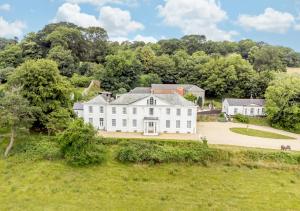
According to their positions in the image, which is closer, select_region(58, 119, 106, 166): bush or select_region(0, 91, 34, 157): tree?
select_region(58, 119, 106, 166): bush

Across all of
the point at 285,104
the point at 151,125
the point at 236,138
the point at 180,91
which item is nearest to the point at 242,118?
the point at 285,104

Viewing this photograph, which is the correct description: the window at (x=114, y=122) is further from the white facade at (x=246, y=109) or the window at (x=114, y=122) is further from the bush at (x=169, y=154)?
the white facade at (x=246, y=109)

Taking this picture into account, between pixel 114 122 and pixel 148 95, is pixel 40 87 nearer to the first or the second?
pixel 114 122

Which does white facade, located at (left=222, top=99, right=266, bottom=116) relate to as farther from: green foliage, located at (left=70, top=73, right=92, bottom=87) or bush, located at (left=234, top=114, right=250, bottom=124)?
green foliage, located at (left=70, top=73, right=92, bottom=87)

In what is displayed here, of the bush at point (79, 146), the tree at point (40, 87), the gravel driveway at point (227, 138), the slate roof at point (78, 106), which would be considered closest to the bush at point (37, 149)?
the bush at point (79, 146)

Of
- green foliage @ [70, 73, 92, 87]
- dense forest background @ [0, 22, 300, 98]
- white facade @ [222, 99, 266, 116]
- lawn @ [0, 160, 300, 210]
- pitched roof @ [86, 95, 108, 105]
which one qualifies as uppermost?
dense forest background @ [0, 22, 300, 98]

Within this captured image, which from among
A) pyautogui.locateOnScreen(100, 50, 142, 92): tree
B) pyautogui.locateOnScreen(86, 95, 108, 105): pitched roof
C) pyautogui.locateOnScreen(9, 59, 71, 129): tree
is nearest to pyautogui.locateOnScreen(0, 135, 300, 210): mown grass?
pyautogui.locateOnScreen(9, 59, 71, 129): tree
